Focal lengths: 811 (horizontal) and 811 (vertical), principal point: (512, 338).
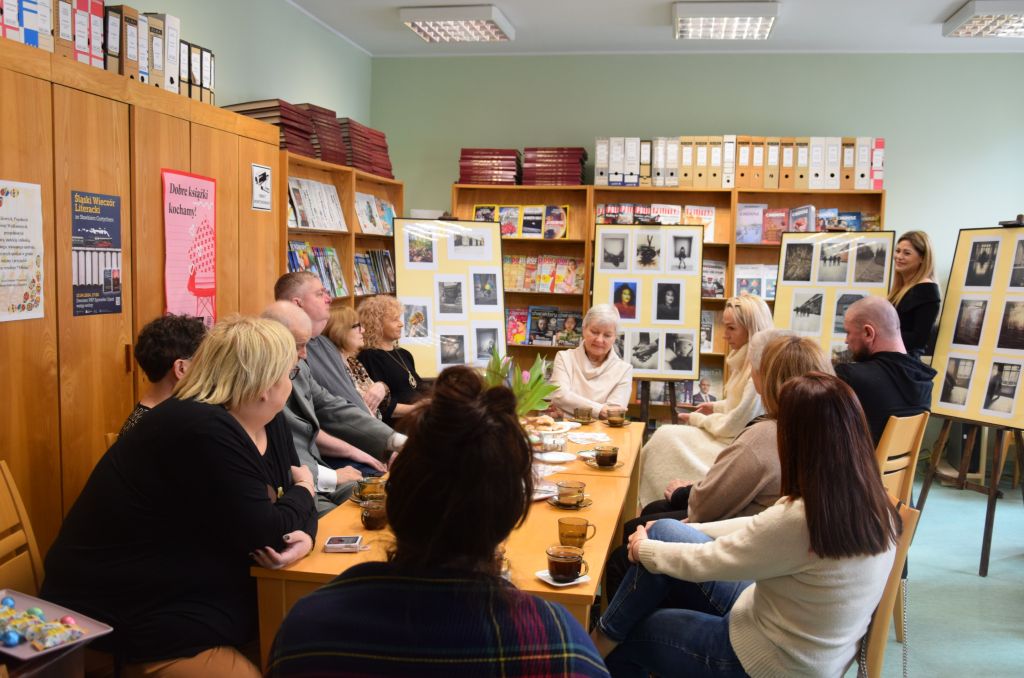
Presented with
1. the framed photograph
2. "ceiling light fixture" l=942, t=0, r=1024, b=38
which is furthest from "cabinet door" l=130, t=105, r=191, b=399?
"ceiling light fixture" l=942, t=0, r=1024, b=38

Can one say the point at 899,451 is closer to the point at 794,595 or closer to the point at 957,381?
the point at 794,595

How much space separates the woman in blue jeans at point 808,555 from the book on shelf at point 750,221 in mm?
4751

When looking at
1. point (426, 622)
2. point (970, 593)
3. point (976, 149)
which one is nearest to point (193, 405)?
point (426, 622)

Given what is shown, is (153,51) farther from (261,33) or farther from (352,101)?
(352,101)

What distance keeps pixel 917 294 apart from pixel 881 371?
1414 millimetres

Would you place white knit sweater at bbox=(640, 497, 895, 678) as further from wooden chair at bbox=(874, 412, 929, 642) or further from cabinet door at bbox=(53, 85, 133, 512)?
cabinet door at bbox=(53, 85, 133, 512)

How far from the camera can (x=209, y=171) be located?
3746 mm

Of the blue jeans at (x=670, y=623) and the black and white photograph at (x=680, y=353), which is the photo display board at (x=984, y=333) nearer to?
the black and white photograph at (x=680, y=353)

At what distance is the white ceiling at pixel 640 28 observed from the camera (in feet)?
17.7

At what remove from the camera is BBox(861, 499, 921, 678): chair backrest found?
7.29 ft

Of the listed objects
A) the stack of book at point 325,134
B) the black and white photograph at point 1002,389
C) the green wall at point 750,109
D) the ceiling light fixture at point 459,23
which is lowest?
the black and white photograph at point 1002,389

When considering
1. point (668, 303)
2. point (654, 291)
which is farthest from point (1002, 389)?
point (654, 291)

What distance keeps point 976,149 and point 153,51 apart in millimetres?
5887

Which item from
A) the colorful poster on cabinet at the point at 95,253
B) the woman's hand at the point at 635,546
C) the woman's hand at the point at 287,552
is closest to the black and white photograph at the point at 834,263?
the woman's hand at the point at 635,546
